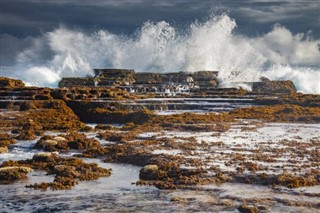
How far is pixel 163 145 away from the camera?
116ft

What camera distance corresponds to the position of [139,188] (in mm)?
22281

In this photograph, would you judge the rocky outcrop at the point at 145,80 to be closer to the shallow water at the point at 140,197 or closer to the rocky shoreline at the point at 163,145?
the rocky shoreline at the point at 163,145

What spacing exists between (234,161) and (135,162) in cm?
620

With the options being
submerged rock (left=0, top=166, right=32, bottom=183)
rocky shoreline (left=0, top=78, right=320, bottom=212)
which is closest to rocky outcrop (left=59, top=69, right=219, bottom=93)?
rocky shoreline (left=0, top=78, right=320, bottom=212)

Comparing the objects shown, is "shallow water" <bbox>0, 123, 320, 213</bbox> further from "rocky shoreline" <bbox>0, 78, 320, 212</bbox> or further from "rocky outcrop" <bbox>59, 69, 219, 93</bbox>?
"rocky outcrop" <bbox>59, 69, 219, 93</bbox>

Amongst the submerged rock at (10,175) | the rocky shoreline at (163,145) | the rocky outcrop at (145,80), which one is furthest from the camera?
the rocky outcrop at (145,80)

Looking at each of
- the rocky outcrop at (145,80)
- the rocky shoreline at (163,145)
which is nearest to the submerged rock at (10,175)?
the rocky shoreline at (163,145)

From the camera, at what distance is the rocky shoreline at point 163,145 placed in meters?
23.7

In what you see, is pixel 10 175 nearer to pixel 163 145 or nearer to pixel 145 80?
pixel 163 145

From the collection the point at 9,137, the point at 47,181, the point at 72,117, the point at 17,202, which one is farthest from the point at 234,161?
the point at 72,117

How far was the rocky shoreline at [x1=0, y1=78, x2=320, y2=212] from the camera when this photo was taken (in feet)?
77.6

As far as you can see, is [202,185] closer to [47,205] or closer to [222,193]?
[222,193]

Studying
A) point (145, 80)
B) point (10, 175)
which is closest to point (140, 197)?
point (10, 175)

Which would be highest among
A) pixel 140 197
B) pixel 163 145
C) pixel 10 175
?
pixel 163 145
